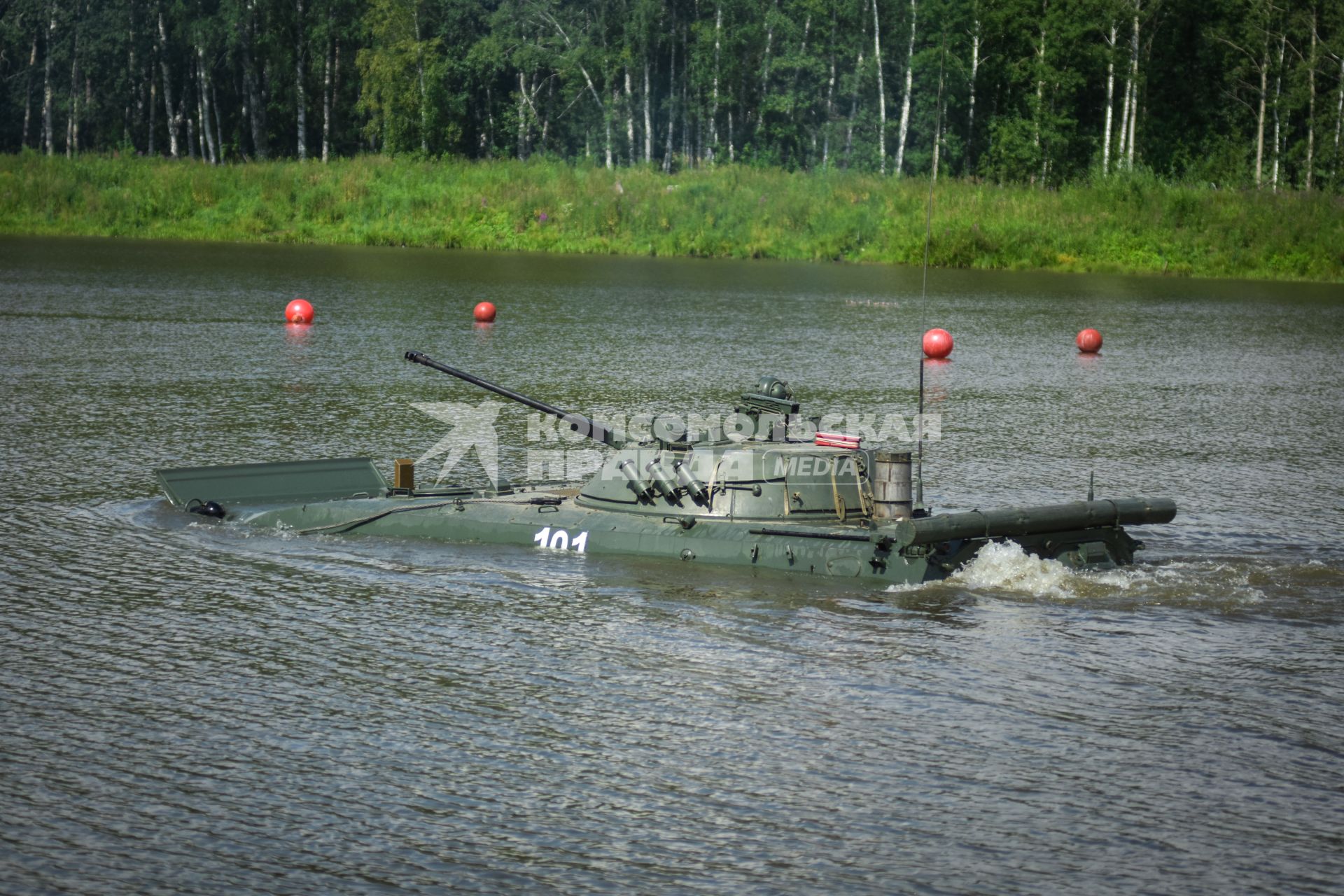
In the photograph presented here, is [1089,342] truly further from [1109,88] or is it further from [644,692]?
[1109,88]

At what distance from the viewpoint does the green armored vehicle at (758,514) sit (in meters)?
17.9

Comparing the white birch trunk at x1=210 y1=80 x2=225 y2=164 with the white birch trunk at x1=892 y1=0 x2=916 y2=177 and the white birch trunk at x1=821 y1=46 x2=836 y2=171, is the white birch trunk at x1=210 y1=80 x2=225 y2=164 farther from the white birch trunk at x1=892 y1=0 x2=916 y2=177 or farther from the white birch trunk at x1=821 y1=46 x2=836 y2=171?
the white birch trunk at x1=892 y1=0 x2=916 y2=177

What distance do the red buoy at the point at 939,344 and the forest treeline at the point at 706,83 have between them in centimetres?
3746

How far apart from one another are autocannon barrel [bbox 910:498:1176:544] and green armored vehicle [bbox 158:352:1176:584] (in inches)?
0.7

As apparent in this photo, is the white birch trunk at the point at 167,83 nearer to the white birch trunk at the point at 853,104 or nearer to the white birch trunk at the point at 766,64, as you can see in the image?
the white birch trunk at the point at 766,64

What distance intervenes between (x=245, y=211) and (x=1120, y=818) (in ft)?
224

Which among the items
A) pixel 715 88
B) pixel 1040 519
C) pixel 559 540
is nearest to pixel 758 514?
pixel 559 540

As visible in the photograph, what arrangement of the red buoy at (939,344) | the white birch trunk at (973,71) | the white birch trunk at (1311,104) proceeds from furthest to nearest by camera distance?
the white birch trunk at (973,71)
the white birch trunk at (1311,104)
the red buoy at (939,344)

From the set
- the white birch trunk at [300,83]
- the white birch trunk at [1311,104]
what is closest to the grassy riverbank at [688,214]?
the white birch trunk at [1311,104]

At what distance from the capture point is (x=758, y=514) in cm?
1870

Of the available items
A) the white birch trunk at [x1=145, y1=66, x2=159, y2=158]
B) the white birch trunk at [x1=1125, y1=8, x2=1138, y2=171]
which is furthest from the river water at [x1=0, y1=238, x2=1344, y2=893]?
the white birch trunk at [x1=145, y1=66, x2=159, y2=158]

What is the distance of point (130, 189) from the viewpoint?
74.9 m

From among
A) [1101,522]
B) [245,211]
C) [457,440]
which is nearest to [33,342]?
[457,440]

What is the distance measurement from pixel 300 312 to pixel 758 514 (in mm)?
26211
